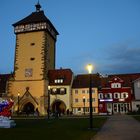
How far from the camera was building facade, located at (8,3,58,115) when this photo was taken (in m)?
64.2

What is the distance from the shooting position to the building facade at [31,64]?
64.2 m

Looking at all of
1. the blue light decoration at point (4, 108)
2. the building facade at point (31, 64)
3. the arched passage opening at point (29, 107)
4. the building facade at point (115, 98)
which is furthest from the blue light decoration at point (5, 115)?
the building facade at point (115, 98)

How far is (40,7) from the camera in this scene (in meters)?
76.8

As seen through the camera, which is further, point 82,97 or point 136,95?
point 82,97

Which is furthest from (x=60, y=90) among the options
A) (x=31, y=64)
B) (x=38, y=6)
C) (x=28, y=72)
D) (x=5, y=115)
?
(x=5, y=115)

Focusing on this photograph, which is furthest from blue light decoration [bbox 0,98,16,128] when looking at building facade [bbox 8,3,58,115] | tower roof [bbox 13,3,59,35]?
tower roof [bbox 13,3,59,35]

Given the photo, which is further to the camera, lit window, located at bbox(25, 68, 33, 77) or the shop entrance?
the shop entrance

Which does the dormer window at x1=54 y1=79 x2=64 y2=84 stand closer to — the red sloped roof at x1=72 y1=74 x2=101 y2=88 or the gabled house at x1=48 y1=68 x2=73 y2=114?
the gabled house at x1=48 y1=68 x2=73 y2=114

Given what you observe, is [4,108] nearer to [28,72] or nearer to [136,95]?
[28,72]

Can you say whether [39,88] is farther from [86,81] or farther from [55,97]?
[86,81]

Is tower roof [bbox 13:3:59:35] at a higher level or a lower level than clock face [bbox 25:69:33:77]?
higher

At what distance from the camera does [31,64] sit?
66562 millimetres

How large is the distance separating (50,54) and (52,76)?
19.4 ft

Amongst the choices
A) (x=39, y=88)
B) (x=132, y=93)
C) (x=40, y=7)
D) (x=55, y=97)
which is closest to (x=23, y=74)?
(x=39, y=88)
